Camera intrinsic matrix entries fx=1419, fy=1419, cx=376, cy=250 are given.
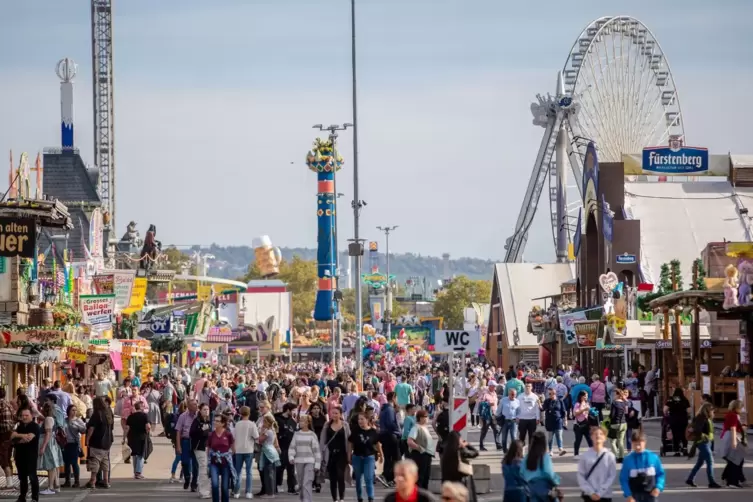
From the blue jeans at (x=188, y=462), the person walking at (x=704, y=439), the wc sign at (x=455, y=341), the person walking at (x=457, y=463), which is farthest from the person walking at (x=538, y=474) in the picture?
the blue jeans at (x=188, y=462)

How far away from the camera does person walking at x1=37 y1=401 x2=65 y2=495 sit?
22391 mm

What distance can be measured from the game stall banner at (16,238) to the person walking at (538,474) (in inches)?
464

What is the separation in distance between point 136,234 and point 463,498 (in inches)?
3183

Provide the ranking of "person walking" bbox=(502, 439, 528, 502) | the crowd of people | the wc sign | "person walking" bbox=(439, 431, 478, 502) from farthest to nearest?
the wc sign < "person walking" bbox=(439, 431, 478, 502) < the crowd of people < "person walking" bbox=(502, 439, 528, 502)

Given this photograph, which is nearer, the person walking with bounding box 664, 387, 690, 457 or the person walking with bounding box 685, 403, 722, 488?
the person walking with bounding box 685, 403, 722, 488

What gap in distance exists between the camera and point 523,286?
A: 3974 inches


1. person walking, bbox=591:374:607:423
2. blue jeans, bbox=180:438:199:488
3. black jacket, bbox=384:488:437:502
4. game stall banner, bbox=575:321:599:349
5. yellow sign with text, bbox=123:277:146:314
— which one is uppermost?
yellow sign with text, bbox=123:277:146:314

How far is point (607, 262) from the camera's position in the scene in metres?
65.2

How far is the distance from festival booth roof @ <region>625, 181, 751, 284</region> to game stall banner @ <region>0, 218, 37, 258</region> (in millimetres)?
43920

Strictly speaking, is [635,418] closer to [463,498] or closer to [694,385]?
[694,385]

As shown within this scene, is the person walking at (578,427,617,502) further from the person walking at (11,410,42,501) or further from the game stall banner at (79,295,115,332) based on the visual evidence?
the game stall banner at (79,295,115,332)

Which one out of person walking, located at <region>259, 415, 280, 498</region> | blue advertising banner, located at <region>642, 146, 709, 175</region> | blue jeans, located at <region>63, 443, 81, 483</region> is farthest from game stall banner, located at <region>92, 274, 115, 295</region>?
person walking, located at <region>259, 415, 280, 498</region>

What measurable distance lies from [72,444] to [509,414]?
9.33 meters

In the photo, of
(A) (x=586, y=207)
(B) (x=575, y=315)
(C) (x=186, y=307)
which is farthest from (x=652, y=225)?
(C) (x=186, y=307)
